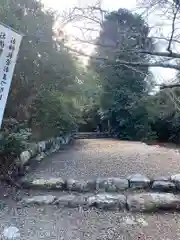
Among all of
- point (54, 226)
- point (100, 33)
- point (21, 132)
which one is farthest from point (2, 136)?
point (100, 33)

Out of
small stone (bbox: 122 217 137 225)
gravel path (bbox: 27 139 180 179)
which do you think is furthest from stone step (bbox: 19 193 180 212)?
gravel path (bbox: 27 139 180 179)

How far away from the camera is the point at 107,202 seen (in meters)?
3.39

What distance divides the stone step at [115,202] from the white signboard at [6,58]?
110 cm

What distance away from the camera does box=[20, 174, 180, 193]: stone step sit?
379 centimetres

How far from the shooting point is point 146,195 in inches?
140

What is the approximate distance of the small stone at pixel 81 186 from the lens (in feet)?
12.4

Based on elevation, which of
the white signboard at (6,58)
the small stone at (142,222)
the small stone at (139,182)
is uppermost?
the white signboard at (6,58)

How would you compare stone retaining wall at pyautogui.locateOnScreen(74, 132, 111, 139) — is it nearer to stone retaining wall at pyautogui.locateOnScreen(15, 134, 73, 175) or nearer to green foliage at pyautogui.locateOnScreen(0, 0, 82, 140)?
stone retaining wall at pyautogui.locateOnScreen(15, 134, 73, 175)

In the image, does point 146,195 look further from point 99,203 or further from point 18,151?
point 18,151

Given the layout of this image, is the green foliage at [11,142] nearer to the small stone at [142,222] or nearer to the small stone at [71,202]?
the small stone at [71,202]

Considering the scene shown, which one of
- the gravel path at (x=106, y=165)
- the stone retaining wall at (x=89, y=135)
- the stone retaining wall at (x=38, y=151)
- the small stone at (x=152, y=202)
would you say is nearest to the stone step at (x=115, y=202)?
the small stone at (x=152, y=202)

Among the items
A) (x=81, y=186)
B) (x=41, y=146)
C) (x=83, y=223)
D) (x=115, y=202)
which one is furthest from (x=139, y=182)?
(x=41, y=146)

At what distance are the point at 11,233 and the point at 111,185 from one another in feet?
4.65

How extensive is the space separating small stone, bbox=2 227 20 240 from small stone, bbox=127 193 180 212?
1237 mm
